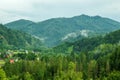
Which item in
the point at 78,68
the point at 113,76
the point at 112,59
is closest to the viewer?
the point at 113,76

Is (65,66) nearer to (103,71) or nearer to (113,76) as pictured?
(103,71)

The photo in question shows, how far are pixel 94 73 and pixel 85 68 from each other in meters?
11.1

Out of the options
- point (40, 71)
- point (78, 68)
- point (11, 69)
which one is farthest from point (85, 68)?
point (11, 69)

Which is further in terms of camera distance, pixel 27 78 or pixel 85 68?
pixel 85 68

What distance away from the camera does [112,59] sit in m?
188

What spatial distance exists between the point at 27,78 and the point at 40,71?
22.5 m

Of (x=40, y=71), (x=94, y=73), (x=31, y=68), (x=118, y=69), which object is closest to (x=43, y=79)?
(x=40, y=71)

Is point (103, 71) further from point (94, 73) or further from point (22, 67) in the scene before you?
point (22, 67)

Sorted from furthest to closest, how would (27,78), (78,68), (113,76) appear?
(78,68)
(27,78)
(113,76)

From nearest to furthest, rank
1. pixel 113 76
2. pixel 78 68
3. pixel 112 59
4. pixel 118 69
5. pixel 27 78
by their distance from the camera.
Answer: pixel 113 76 → pixel 27 78 → pixel 118 69 → pixel 112 59 → pixel 78 68

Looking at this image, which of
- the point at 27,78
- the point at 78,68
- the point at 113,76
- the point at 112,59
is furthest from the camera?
the point at 78,68

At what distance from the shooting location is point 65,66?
626 feet

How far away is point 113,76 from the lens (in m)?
148

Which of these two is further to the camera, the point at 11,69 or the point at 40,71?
the point at 11,69
